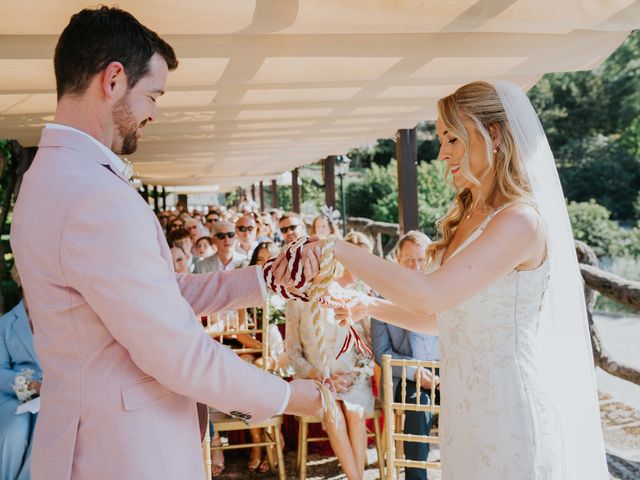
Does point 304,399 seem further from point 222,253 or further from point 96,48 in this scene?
point 222,253

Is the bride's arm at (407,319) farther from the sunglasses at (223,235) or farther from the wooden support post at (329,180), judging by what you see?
the wooden support post at (329,180)

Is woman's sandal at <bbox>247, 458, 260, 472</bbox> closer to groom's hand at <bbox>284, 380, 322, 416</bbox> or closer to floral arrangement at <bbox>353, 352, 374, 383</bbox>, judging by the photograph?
floral arrangement at <bbox>353, 352, 374, 383</bbox>

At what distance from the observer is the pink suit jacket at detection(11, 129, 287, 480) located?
1289 mm

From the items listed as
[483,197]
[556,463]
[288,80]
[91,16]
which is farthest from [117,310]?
[288,80]

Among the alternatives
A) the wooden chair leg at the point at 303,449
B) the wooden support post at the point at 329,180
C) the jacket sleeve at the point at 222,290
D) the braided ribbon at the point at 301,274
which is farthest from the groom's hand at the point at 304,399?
the wooden support post at the point at 329,180

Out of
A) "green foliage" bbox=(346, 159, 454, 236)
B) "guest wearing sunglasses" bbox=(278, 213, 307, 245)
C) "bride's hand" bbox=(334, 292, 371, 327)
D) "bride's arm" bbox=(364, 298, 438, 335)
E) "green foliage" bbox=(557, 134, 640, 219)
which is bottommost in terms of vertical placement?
"bride's arm" bbox=(364, 298, 438, 335)

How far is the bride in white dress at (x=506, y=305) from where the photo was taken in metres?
2.03

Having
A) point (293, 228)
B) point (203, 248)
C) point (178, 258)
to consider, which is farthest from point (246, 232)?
point (178, 258)

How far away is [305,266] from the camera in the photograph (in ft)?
6.82

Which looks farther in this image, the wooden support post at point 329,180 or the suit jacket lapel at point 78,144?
the wooden support post at point 329,180

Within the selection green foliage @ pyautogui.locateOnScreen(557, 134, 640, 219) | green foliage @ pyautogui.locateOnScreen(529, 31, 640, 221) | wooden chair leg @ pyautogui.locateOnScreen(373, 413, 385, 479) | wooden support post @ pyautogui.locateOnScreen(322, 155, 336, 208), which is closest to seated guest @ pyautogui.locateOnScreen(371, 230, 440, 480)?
wooden chair leg @ pyautogui.locateOnScreen(373, 413, 385, 479)

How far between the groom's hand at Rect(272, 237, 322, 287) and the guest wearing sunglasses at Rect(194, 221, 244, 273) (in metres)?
4.60

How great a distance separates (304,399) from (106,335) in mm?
488

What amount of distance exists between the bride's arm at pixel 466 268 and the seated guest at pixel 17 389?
2313 millimetres
